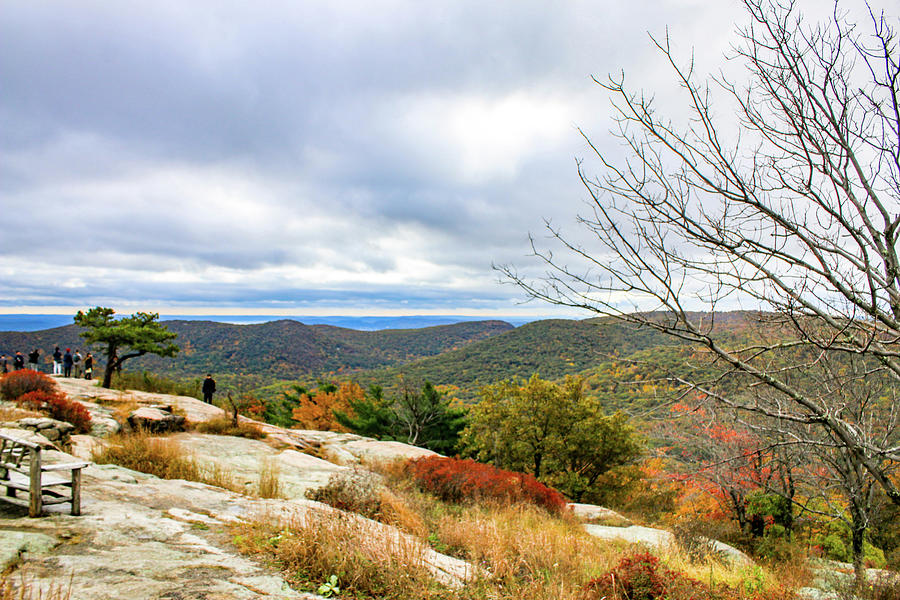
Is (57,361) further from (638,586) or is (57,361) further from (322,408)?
(638,586)

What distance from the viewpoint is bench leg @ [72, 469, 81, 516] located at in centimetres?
513

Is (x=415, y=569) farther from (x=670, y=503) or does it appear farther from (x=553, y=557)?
(x=670, y=503)

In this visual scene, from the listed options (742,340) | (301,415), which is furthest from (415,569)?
(301,415)

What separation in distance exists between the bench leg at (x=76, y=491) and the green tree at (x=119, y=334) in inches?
692

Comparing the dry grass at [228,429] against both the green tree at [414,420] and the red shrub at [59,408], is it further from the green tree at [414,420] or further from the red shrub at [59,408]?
the green tree at [414,420]

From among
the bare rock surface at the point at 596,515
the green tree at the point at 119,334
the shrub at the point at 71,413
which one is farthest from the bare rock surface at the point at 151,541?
the green tree at the point at 119,334

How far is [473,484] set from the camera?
36.8 feet

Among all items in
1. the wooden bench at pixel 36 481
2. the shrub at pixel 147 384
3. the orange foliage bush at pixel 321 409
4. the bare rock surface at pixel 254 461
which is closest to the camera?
the wooden bench at pixel 36 481

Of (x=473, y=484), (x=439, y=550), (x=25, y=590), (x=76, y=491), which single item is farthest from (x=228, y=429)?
(x=25, y=590)

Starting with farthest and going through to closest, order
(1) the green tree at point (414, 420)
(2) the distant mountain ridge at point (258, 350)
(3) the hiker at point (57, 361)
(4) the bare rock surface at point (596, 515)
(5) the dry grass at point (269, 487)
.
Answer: (2) the distant mountain ridge at point (258, 350)
(1) the green tree at point (414, 420)
(3) the hiker at point (57, 361)
(4) the bare rock surface at point (596, 515)
(5) the dry grass at point (269, 487)

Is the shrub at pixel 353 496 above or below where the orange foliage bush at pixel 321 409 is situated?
above

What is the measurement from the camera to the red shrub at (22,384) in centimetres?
1204

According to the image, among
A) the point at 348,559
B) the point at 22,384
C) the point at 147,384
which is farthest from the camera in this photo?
the point at 147,384

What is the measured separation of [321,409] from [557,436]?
1971 centimetres
